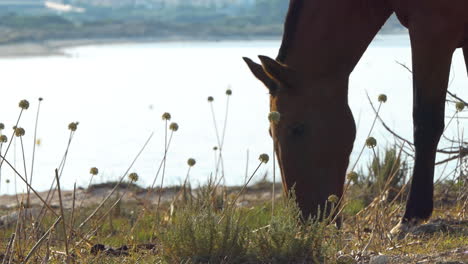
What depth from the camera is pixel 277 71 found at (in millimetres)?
5406

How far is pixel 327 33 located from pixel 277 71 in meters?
0.49

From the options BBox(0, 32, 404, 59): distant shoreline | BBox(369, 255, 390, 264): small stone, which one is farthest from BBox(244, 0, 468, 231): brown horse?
BBox(0, 32, 404, 59): distant shoreline

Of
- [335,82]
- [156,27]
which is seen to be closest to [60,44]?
[156,27]

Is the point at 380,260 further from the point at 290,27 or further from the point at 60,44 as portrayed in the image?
the point at 60,44

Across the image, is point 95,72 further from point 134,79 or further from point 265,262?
point 265,262

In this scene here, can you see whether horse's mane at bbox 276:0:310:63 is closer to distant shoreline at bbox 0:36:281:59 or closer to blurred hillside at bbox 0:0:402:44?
blurred hillside at bbox 0:0:402:44

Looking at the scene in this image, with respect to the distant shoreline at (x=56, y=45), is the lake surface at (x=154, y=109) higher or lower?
lower

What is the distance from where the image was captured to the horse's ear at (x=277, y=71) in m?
5.33

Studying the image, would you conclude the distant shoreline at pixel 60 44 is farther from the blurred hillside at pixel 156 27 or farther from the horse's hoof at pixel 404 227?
the horse's hoof at pixel 404 227

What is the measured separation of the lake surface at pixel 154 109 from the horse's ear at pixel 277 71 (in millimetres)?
304

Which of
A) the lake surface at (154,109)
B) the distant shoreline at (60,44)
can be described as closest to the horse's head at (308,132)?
the lake surface at (154,109)

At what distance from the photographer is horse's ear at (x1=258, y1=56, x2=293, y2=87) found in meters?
5.33

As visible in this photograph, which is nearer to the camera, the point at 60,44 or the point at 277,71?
the point at 277,71

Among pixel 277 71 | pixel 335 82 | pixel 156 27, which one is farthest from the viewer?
pixel 156 27
